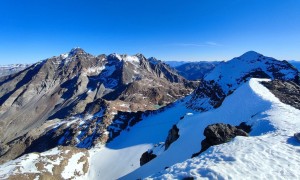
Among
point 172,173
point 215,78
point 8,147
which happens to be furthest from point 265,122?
point 8,147

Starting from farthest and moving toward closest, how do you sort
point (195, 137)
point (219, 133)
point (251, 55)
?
point (251, 55) → point (195, 137) → point (219, 133)

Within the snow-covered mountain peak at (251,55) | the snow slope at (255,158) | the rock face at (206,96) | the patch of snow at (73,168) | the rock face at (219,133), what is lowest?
the patch of snow at (73,168)

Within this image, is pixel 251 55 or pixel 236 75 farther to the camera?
pixel 251 55

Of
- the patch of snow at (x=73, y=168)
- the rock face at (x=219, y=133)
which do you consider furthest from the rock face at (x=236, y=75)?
the rock face at (x=219, y=133)

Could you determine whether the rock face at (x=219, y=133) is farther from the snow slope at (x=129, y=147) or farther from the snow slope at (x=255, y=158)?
the snow slope at (x=129, y=147)

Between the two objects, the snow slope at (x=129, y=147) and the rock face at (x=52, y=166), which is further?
the snow slope at (x=129, y=147)

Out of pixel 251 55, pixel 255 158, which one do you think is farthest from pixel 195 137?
pixel 251 55

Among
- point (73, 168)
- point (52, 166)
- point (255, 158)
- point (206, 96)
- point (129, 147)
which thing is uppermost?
point (255, 158)

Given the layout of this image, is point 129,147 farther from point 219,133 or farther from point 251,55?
point 251,55

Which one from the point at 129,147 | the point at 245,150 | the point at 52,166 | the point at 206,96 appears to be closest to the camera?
the point at 245,150
